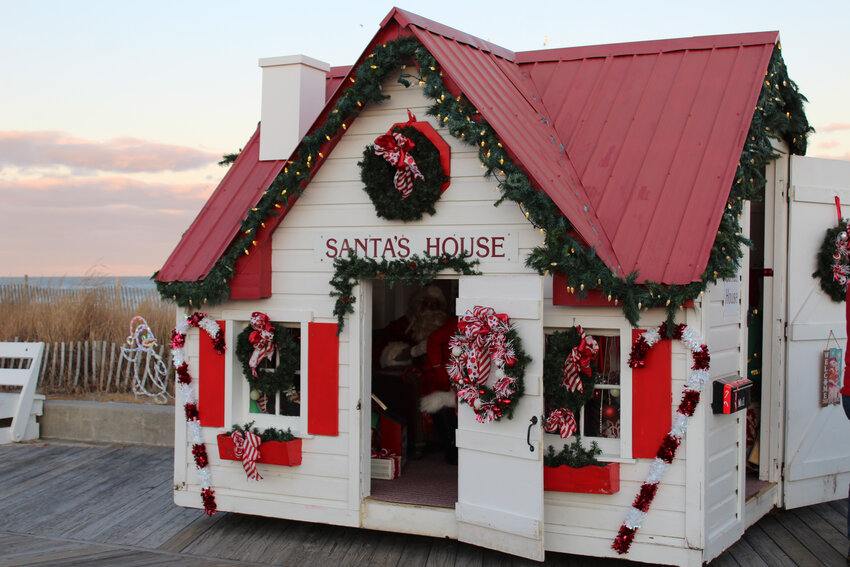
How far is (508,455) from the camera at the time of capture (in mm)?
5961

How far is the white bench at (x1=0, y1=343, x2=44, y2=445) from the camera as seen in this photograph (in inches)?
409

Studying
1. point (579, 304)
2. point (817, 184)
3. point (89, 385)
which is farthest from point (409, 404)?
point (89, 385)

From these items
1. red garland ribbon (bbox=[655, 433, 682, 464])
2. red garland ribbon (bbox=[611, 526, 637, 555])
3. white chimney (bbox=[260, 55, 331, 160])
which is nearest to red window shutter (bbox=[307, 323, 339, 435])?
white chimney (bbox=[260, 55, 331, 160])

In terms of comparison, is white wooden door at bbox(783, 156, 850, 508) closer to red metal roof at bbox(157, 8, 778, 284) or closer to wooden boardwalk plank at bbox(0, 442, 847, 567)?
wooden boardwalk plank at bbox(0, 442, 847, 567)

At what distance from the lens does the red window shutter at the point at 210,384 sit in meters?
7.12

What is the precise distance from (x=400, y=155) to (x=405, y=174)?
0.17m

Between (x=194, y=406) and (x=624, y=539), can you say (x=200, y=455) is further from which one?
(x=624, y=539)

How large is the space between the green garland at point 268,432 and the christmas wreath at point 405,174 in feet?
6.88

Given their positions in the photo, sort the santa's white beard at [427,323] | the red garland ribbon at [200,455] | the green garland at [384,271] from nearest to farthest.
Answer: the green garland at [384,271] < the red garland ribbon at [200,455] < the santa's white beard at [427,323]

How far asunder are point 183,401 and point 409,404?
244cm

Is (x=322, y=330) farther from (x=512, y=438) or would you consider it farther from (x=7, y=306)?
(x=7, y=306)

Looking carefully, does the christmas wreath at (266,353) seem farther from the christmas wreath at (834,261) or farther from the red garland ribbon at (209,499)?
the christmas wreath at (834,261)

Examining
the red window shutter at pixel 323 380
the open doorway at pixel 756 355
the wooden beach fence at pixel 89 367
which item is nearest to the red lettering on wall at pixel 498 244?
the red window shutter at pixel 323 380

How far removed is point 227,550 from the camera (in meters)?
6.70
